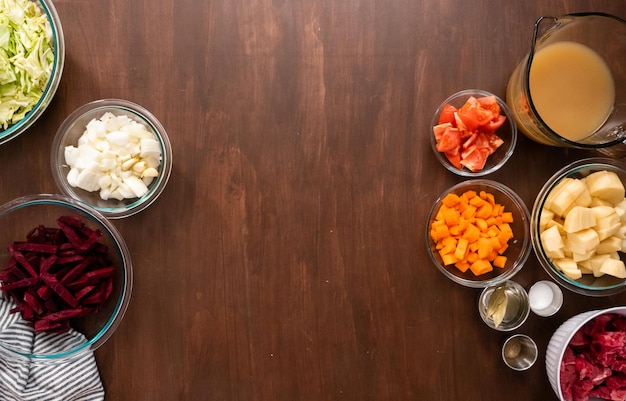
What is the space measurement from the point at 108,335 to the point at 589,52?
55.4 inches

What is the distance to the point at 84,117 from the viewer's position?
1409 mm

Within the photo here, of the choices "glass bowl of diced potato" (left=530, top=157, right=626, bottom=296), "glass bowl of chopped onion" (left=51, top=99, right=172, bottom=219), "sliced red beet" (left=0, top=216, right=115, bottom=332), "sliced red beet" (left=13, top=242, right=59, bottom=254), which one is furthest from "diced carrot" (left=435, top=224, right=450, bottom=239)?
"sliced red beet" (left=13, top=242, right=59, bottom=254)

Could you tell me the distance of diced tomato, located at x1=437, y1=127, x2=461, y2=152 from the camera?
55.8 inches

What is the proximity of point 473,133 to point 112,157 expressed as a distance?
2.96 ft

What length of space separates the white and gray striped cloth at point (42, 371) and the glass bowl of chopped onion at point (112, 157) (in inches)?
13.2

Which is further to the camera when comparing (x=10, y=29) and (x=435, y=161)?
(x=435, y=161)

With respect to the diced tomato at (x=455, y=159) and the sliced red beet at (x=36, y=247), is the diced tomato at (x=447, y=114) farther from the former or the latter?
the sliced red beet at (x=36, y=247)

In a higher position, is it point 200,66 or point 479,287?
point 200,66

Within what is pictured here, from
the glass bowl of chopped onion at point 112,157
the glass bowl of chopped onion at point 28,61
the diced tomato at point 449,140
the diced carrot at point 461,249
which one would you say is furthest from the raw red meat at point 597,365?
the glass bowl of chopped onion at point 28,61

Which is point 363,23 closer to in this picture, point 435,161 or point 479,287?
point 435,161

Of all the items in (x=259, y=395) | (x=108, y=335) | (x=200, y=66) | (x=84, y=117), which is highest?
(x=200, y=66)

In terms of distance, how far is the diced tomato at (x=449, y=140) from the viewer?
55.8 inches

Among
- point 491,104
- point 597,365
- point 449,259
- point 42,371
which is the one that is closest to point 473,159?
point 491,104

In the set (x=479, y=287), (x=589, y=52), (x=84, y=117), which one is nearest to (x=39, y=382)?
(x=84, y=117)
